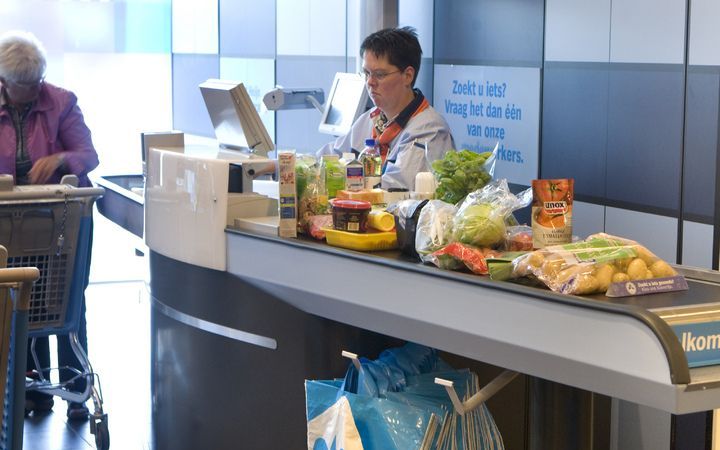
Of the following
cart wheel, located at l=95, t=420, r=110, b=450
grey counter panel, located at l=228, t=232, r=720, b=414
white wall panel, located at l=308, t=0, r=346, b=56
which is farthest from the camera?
white wall panel, located at l=308, t=0, r=346, b=56

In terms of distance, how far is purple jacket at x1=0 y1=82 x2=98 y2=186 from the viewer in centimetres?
522

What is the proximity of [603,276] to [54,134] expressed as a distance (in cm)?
358

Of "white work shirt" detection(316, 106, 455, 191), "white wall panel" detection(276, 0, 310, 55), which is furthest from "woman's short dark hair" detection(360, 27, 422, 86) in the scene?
"white wall panel" detection(276, 0, 310, 55)

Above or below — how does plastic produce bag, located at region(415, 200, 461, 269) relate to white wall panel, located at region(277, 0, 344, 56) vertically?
below

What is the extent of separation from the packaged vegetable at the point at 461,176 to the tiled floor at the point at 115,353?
1.63m

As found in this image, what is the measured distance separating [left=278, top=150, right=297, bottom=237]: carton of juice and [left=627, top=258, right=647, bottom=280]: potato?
1146mm

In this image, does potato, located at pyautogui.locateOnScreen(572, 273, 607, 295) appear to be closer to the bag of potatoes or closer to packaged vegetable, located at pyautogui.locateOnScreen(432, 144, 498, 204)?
the bag of potatoes

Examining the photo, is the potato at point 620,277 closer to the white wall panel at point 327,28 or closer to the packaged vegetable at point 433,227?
the packaged vegetable at point 433,227

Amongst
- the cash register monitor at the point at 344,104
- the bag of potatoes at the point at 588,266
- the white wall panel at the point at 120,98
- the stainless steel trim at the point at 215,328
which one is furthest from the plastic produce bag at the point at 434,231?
the white wall panel at the point at 120,98

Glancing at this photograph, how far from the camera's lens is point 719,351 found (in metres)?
2.30

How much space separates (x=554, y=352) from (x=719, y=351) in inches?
13.8

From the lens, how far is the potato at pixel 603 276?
8.02ft

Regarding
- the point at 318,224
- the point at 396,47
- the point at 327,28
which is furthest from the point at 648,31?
the point at 327,28

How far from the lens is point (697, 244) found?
13.3 feet
